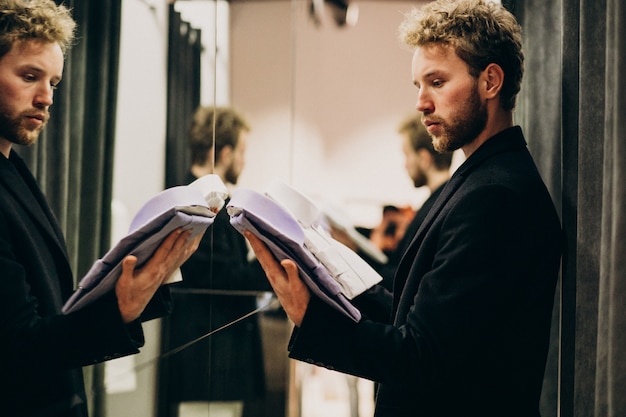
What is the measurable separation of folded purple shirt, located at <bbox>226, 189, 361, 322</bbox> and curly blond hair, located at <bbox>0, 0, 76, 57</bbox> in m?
0.36

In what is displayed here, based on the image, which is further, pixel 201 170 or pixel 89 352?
pixel 201 170

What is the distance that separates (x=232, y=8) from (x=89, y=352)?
7.88ft

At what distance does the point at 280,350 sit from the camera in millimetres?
4031

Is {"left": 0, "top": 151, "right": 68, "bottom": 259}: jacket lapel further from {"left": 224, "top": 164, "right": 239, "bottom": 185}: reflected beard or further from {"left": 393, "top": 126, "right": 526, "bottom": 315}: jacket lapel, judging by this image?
{"left": 224, "top": 164, "right": 239, "bottom": 185}: reflected beard

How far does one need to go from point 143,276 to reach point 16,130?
11.5 inches

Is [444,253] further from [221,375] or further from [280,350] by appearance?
[280,350]

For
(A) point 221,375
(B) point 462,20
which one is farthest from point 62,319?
(A) point 221,375

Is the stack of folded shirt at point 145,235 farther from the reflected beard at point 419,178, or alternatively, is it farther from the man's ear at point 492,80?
the reflected beard at point 419,178

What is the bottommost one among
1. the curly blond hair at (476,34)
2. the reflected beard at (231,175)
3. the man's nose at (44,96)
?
the man's nose at (44,96)

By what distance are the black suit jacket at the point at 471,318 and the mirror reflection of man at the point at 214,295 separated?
1.66ft

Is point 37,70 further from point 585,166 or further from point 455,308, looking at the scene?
point 585,166

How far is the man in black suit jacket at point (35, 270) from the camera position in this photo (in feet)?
2.82

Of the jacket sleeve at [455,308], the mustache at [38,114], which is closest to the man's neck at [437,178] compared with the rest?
the jacket sleeve at [455,308]

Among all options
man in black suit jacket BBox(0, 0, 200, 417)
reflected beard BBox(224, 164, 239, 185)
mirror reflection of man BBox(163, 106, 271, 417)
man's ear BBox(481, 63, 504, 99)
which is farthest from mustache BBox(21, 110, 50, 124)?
reflected beard BBox(224, 164, 239, 185)
